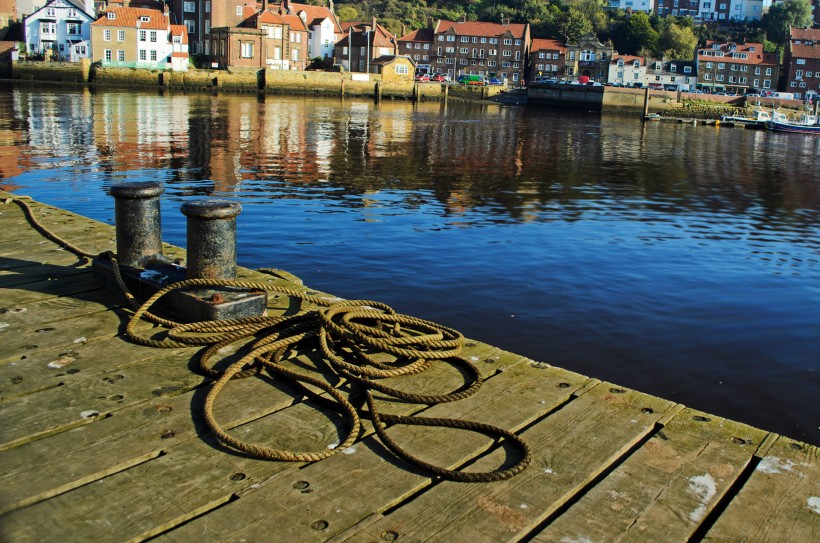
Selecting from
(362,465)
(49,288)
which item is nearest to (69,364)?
(49,288)

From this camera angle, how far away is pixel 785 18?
15512cm

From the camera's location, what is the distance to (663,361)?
8.65 meters

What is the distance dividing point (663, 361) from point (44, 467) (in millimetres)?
6774

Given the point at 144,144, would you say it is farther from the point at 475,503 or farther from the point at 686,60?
the point at 686,60

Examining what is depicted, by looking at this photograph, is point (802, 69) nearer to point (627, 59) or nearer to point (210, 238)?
point (627, 59)

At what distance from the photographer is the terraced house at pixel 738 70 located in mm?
123250

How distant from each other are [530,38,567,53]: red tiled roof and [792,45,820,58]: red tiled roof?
114ft

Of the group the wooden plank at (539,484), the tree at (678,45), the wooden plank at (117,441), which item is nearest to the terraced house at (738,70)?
the tree at (678,45)

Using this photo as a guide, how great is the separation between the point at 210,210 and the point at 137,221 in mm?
1059

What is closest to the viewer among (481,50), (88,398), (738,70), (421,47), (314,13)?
(88,398)

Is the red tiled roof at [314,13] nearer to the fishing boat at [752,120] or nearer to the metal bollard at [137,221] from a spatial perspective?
the fishing boat at [752,120]

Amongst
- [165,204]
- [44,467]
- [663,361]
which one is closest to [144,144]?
[165,204]

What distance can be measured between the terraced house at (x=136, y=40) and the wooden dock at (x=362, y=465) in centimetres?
8384

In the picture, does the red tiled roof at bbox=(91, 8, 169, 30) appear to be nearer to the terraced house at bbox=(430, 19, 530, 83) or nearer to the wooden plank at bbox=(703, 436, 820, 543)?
the terraced house at bbox=(430, 19, 530, 83)
